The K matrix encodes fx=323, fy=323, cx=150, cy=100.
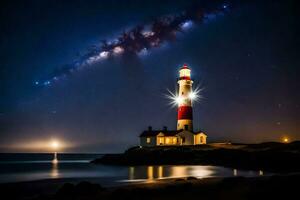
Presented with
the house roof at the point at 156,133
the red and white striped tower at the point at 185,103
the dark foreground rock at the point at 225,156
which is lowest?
the dark foreground rock at the point at 225,156

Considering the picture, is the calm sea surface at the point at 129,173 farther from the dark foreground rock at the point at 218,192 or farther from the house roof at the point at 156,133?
the dark foreground rock at the point at 218,192

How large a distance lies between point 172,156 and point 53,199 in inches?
1107

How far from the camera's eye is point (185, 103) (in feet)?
145

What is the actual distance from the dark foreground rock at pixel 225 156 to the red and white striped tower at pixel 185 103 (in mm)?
3685

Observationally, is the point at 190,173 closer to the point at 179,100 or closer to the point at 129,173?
the point at 129,173

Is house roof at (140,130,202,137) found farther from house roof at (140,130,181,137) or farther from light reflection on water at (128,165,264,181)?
light reflection on water at (128,165,264,181)

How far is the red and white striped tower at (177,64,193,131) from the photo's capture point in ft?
145

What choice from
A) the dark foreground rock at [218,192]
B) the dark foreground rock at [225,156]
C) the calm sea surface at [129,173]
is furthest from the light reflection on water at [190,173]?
the dark foreground rock at [218,192]

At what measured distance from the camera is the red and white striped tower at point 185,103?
4434 cm

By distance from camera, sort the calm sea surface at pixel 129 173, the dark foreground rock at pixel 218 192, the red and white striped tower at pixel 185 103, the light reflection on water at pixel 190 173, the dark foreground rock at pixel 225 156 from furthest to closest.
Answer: the red and white striped tower at pixel 185 103 → the dark foreground rock at pixel 225 156 → the calm sea surface at pixel 129 173 → the light reflection on water at pixel 190 173 → the dark foreground rock at pixel 218 192

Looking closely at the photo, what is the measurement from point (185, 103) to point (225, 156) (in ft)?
35.8

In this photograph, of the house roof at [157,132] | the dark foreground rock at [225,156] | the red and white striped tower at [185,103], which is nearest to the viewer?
the dark foreground rock at [225,156]

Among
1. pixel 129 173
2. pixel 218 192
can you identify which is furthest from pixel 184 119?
pixel 218 192

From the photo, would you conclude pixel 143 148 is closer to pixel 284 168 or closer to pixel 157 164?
pixel 157 164
